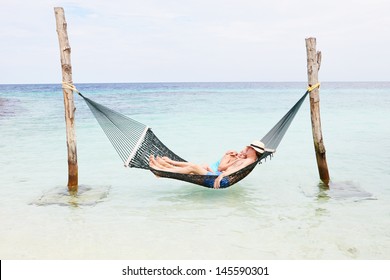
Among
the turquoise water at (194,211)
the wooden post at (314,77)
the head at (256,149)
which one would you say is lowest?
the turquoise water at (194,211)

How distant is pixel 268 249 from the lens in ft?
11.5

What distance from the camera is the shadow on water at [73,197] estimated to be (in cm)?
456

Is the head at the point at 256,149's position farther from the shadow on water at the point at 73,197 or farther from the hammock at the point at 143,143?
the shadow on water at the point at 73,197

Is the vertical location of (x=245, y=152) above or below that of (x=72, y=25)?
below

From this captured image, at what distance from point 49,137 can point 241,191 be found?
557 centimetres

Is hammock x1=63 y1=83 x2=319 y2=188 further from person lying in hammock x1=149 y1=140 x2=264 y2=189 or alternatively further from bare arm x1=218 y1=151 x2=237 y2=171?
bare arm x1=218 y1=151 x2=237 y2=171

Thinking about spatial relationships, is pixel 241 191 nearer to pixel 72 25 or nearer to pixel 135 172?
pixel 135 172

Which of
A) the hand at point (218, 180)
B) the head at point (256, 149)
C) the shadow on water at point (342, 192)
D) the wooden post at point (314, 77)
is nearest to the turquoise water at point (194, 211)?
the shadow on water at point (342, 192)

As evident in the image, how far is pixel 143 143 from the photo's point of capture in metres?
4.70

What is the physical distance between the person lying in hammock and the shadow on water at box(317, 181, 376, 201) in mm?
836

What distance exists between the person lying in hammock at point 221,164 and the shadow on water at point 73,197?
700mm

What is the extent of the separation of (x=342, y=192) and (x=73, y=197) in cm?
268

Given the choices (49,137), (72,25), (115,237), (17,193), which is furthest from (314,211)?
(72,25)

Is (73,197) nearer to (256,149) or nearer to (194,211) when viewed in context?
(194,211)
